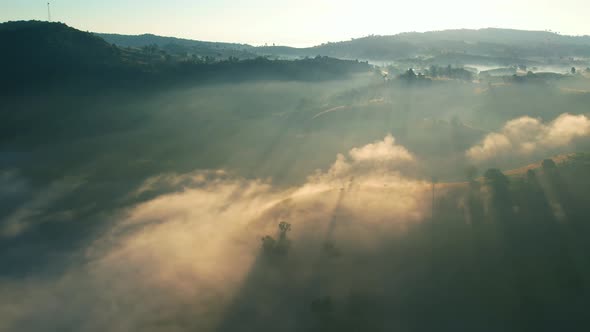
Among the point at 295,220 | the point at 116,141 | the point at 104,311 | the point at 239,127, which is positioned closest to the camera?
the point at 104,311

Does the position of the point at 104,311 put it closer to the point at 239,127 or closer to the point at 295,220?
the point at 295,220

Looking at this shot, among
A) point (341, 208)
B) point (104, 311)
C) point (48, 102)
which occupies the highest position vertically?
point (48, 102)

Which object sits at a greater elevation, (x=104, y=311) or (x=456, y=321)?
(x=456, y=321)

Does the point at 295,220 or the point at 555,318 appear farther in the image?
the point at 295,220

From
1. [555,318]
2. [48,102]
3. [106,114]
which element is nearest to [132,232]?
[555,318]

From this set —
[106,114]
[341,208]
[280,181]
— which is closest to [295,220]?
[341,208]

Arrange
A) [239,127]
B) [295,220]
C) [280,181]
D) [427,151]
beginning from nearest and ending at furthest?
[295,220], [280,181], [427,151], [239,127]

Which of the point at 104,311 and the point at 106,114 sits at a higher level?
the point at 106,114

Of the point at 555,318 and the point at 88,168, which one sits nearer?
the point at 555,318

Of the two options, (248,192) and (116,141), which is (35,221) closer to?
(248,192)
